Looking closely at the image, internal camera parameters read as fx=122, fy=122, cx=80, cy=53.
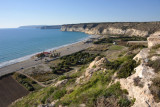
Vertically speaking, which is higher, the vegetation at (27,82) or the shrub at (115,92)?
the shrub at (115,92)

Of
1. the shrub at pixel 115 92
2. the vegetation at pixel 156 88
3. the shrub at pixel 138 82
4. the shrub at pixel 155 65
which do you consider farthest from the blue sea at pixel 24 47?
the vegetation at pixel 156 88

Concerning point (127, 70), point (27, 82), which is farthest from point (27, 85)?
point (127, 70)

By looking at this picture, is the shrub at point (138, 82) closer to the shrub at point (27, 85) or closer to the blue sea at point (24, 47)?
the shrub at point (27, 85)

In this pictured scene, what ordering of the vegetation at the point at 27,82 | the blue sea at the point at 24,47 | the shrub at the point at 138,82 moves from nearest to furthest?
the shrub at the point at 138,82
the vegetation at the point at 27,82
the blue sea at the point at 24,47

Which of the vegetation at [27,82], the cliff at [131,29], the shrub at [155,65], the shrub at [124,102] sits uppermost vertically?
the cliff at [131,29]

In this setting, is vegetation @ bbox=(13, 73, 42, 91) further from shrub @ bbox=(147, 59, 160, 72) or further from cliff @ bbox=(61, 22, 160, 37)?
cliff @ bbox=(61, 22, 160, 37)

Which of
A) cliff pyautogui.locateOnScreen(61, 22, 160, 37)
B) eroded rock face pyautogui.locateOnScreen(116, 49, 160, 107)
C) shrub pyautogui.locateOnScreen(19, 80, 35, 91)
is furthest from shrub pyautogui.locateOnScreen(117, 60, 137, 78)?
cliff pyautogui.locateOnScreen(61, 22, 160, 37)

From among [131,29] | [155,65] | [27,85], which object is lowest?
[27,85]

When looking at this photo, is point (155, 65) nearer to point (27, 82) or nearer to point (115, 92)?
point (115, 92)

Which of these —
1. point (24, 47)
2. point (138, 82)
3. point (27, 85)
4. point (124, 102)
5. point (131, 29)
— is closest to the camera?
point (124, 102)

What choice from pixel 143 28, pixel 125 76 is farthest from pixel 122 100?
pixel 143 28

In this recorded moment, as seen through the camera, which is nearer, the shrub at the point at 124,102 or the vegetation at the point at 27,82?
the shrub at the point at 124,102

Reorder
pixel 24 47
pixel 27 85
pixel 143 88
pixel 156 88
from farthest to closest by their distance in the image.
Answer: pixel 24 47 → pixel 27 85 → pixel 143 88 → pixel 156 88

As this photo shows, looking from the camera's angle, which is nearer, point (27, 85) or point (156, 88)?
point (156, 88)
